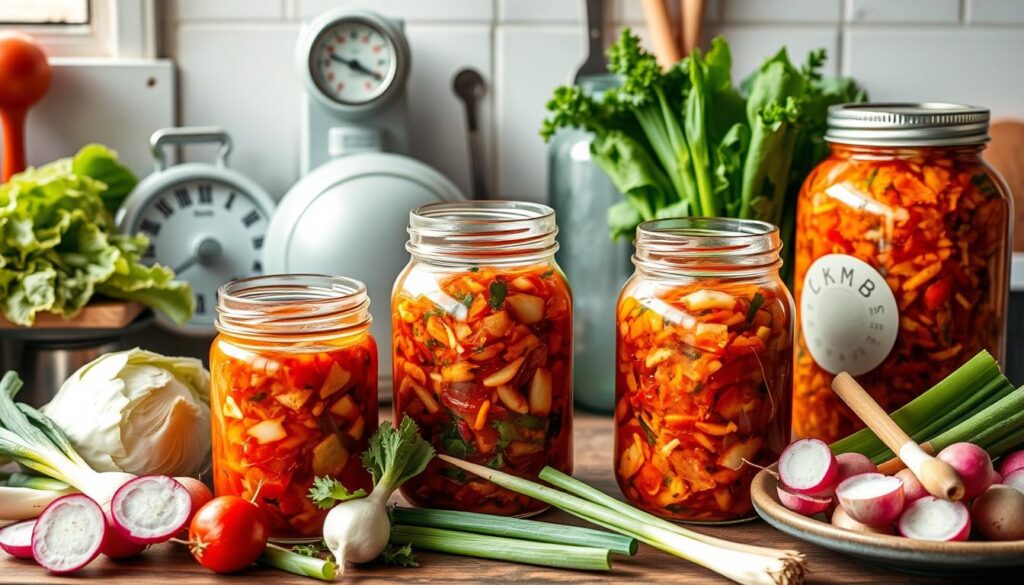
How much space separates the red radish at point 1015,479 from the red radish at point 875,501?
0.11m

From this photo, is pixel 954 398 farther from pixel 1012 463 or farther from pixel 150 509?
pixel 150 509

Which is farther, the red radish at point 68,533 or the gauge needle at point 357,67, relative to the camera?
the gauge needle at point 357,67

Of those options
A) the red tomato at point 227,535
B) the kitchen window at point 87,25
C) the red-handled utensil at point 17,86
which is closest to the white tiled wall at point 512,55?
the kitchen window at point 87,25

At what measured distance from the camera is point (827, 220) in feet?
3.75

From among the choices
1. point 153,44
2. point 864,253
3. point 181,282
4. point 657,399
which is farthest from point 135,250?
point 864,253

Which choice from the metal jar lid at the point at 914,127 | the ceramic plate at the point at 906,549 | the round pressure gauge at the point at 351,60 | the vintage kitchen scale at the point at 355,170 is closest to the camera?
the ceramic plate at the point at 906,549

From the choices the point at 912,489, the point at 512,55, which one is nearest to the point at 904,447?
the point at 912,489

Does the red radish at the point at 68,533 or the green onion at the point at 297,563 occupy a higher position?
the red radish at the point at 68,533

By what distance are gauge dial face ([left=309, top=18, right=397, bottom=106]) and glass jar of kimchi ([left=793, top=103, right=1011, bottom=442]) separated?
2.04 ft

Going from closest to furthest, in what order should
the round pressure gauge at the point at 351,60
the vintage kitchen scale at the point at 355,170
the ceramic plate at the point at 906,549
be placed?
the ceramic plate at the point at 906,549, the vintage kitchen scale at the point at 355,170, the round pressure gauge at the point at 351,60

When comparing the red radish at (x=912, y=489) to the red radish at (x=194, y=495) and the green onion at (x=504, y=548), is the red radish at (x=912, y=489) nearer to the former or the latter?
the green onion at (x=504, y=548)

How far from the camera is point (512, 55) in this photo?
5.22 feet

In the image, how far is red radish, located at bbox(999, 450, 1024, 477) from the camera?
974mm

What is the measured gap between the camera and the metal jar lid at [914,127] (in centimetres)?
107
